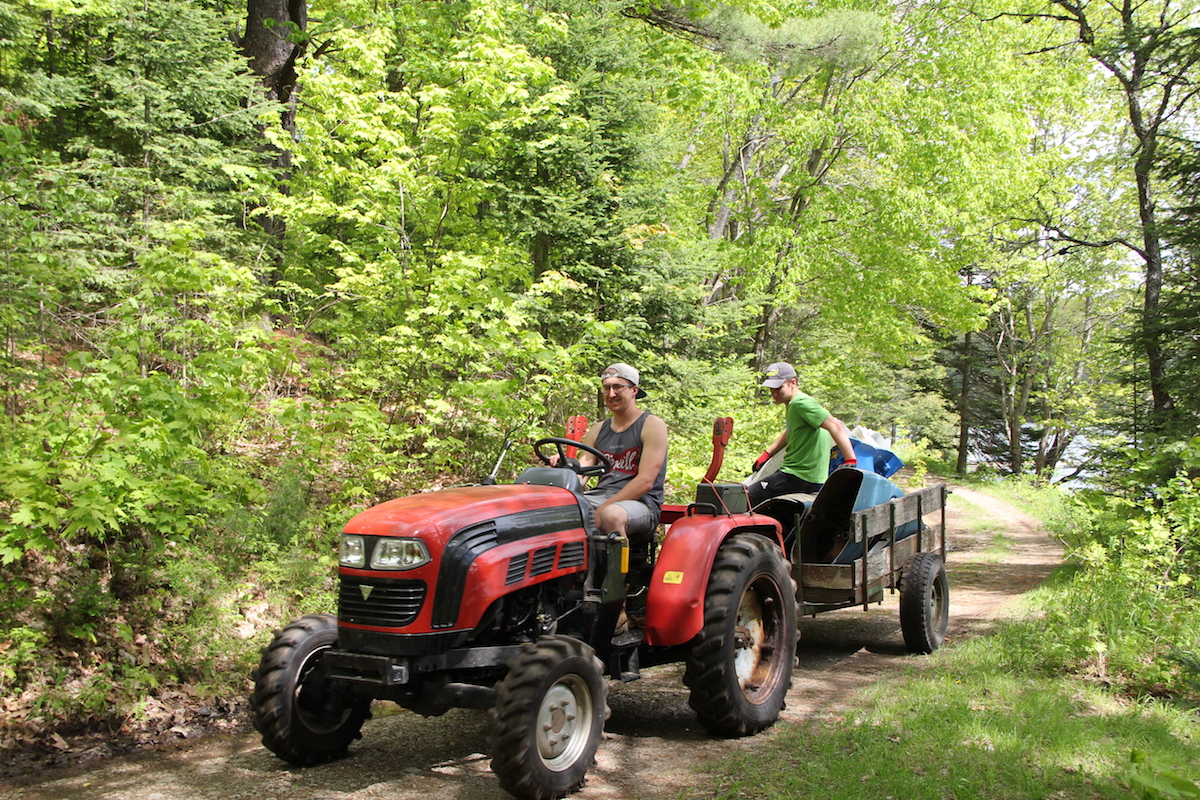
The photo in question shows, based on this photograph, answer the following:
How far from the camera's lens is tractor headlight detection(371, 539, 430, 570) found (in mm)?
3918

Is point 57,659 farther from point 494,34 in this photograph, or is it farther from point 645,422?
point 494,34

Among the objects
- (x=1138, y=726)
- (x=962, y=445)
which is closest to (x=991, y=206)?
(x=962, y=445)

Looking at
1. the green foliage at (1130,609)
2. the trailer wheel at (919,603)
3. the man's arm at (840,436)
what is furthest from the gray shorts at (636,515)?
the green foliage at (1130,609)

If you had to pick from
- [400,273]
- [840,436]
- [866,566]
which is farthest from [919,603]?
[400,273]

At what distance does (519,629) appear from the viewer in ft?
14.3

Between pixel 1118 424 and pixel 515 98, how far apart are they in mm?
8237

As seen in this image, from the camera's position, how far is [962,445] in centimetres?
3456

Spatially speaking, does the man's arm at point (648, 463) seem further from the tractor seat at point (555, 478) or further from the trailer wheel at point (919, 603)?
the trailer wheel at point (919, 603)

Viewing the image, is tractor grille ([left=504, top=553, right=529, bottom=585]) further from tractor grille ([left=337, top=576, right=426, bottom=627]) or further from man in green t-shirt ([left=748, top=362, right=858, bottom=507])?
man in green t-shirt ([left=748, top=362, right=858, bottom=507])

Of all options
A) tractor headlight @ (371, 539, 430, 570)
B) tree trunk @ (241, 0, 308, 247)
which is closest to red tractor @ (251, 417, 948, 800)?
tractor headlight @ (371, 539, 430, 570)

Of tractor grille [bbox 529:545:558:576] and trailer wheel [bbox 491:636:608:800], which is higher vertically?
tractor grille [bbox 529:545:558:576]

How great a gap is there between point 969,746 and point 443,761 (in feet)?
8.91

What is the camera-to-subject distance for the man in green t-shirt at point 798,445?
6.60 m

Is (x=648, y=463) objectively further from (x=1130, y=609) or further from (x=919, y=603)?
(x=1130, y=609)
